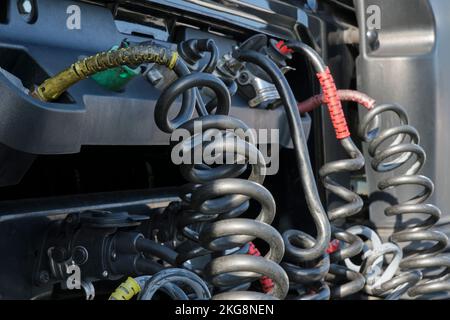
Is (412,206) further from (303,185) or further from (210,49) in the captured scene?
(210,49)

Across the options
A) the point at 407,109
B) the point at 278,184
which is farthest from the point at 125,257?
the point at 407,109

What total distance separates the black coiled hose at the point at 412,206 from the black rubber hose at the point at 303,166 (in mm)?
331

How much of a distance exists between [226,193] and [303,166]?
0.32 meters

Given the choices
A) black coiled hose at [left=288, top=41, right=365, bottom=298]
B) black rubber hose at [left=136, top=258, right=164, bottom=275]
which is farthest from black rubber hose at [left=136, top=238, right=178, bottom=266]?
black coiled hose at [left=288, top=41, right=365, bottom=298]

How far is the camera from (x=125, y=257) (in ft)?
3.10

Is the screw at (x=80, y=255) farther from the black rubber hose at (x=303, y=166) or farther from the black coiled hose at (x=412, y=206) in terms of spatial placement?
the black coiled hose at (x=412, y=206)

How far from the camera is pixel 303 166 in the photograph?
3.59ft

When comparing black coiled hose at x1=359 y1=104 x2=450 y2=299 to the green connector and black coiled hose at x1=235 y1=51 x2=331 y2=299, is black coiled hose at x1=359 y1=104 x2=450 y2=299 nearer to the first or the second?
black coiled hose at x1=235 y1=51 x2=331 y2=299

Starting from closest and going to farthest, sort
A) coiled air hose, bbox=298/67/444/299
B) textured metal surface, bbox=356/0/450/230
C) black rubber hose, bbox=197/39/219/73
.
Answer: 1. black rubber hose, bbox=197/39/219/73
2. coiled air hose, bbox=298/67/444/299
3. textured metal surface, bbox=356/0/450/230

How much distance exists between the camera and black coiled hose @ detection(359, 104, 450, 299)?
54.7 inches

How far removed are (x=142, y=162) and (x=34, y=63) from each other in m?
0.52

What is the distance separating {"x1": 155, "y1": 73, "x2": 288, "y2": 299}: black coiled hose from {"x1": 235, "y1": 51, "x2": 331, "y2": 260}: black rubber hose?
0.25 metres

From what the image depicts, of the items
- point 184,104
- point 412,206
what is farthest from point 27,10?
point 412,206

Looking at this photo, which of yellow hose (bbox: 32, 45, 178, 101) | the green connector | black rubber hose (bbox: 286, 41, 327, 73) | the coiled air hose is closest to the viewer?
yellow hose (bbox: 32, 45, 178, 101)
